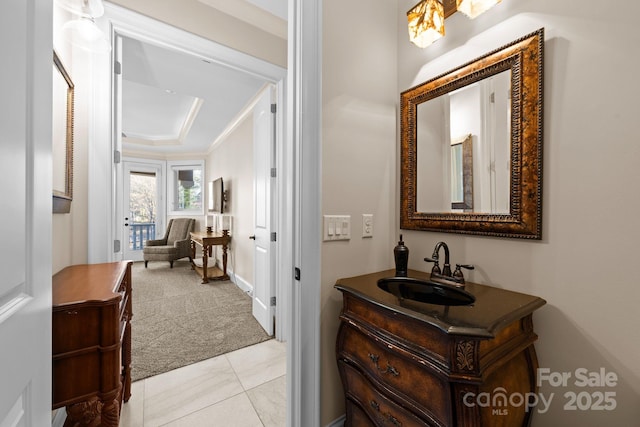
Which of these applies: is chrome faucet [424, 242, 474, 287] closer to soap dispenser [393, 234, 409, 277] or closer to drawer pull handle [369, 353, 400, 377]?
soap dispenser [393, 234, 409, 277]

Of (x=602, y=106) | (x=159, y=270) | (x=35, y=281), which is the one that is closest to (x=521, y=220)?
(x=602, y=106)

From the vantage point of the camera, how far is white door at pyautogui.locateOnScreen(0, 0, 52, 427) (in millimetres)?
485

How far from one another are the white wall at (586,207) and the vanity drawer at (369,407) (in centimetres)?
56

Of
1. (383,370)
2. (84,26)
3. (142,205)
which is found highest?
(84,26)

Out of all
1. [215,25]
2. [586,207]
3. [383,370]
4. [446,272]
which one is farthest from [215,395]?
[215,25]

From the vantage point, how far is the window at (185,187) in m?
6.27

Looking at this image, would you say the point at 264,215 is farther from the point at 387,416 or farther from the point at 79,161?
the point at 387,416

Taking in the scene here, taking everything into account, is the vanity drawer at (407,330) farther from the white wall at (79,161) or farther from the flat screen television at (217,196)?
the flat screen television at (217,196)

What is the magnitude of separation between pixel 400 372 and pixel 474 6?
1.51m

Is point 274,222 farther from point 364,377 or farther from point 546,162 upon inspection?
point 546,162

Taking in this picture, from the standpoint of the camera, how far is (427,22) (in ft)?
4.09

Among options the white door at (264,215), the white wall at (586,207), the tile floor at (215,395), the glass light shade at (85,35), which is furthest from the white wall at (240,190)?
the white wall at (586,207)

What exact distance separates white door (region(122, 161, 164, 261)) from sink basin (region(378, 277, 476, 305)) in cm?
647

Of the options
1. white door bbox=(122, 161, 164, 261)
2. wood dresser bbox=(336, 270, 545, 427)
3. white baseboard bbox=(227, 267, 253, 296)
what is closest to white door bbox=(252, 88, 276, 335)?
white baseboard bbox=(227, 267, 253, 296)
